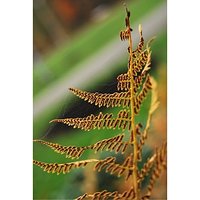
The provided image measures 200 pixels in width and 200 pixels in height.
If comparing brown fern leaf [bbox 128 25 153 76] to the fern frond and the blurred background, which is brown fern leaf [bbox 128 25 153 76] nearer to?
the blurred background

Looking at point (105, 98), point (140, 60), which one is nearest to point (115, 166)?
point (105, 98)

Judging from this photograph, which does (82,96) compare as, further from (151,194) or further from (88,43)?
(151,194)

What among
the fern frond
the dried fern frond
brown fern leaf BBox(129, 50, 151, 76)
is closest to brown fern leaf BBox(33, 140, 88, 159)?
the dried fern frond

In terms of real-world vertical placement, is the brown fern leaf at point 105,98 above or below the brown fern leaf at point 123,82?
below

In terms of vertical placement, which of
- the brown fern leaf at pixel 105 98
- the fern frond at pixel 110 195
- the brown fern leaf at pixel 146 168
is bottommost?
the fern frond at pixel 110 195

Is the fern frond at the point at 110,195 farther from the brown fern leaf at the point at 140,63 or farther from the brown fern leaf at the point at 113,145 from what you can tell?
the brown fern leaf at the point at 140,63

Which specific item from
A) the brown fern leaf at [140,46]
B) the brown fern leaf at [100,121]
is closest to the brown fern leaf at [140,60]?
the brown fern leaf at [140,46]
